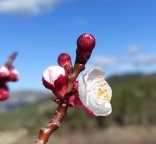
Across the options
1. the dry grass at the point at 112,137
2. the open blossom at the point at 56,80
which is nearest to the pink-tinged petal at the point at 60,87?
the open blossom at the point at 56,80

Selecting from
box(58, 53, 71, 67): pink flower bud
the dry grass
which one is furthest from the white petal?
the dry grass

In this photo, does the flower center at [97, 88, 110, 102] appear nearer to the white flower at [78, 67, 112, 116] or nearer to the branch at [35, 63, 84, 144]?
the white flower at [78, 67, 112, 116]

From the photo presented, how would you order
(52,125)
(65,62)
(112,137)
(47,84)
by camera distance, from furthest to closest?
(112,137), (65,62), (47,84), (52,125)

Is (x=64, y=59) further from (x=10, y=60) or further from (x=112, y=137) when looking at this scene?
(x=112, y=137)

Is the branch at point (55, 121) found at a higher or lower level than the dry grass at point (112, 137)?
lower

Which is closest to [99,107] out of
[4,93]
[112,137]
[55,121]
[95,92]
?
[95,92]

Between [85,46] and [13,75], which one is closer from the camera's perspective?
[85,46]

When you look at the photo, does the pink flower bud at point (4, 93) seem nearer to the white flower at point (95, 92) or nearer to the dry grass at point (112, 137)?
the white flower at point (95, 92)
